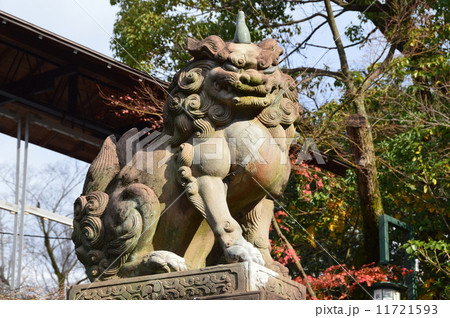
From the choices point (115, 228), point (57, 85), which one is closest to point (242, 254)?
point (115, 228)

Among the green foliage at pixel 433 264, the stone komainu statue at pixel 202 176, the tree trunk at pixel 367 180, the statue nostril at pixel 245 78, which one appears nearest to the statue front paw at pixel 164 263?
the stone komainu statue at pixel 202 176

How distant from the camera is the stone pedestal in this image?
485cm

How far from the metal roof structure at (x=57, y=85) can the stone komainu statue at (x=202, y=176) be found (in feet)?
19.8

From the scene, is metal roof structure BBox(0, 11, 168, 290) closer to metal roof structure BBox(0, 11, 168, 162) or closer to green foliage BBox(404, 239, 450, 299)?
metal roof structure BBox(0, 11, 168, 162)

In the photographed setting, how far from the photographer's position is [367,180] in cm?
1091

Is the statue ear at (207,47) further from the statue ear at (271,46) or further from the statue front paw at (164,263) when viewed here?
the statue front paw at (164,263)

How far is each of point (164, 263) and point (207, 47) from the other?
1.50 meters

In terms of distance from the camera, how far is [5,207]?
1297cm

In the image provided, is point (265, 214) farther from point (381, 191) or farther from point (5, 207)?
point (5, 207)

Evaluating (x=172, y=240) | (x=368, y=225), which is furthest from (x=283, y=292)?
(x=368, y=225)

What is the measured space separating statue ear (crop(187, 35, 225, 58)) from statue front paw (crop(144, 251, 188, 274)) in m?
1.40

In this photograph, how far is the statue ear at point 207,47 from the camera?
548 cm

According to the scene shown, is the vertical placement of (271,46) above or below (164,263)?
above

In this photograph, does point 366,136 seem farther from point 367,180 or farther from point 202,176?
point 202,176
